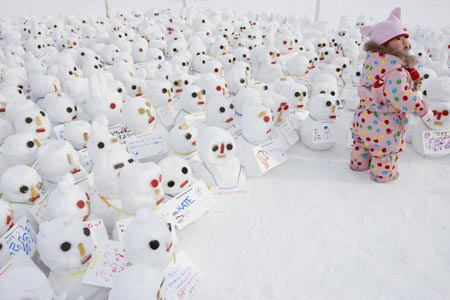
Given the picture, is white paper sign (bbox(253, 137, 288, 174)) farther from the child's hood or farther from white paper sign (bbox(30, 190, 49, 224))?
white paper sign (bbox(30, 190, 49, 224))

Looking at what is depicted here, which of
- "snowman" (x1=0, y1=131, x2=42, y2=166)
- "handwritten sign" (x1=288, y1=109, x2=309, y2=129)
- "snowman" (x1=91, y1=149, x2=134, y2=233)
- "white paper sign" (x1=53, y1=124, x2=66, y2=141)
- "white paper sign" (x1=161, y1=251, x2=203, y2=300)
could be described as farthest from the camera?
"handwritten sign" (x1=288, y1=109, x2=309, y2=129)

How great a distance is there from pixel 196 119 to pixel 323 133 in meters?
1.18

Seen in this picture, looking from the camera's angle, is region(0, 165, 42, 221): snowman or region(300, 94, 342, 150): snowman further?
region(300, 94, 342, 150): snowman

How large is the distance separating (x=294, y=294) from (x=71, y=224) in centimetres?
129

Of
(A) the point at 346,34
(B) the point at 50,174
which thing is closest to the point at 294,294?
(B) the point at 50,174

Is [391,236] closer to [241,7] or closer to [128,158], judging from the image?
[128,158]

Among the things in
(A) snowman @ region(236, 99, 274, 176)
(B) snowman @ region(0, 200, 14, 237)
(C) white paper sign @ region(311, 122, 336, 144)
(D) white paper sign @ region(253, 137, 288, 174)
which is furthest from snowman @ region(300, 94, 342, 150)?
(B) snowman @ region(0, 200, 14, 237)

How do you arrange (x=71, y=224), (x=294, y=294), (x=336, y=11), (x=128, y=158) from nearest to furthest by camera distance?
(x=71, y=224), (x=294, y=294), (x=128, y=158), (x=336, y=11)

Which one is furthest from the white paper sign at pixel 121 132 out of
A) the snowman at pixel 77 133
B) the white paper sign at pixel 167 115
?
the white paper sign at pixel 167 115

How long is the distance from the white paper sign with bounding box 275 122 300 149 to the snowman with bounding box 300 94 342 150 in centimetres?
10

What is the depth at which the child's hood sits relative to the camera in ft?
7.80

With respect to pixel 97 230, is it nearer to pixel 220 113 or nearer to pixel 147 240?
pixel 147 240

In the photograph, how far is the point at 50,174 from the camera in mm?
2512

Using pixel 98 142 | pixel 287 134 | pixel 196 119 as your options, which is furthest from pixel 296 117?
pixel 98 142
